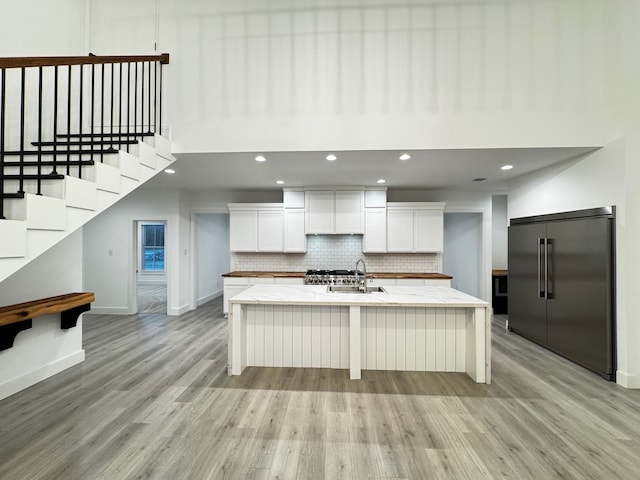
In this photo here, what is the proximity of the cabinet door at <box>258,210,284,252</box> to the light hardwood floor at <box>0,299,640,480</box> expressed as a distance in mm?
2868

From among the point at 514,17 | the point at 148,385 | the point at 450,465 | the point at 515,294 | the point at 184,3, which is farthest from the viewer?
the point at 515,294

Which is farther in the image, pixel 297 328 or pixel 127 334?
pixel 127 334

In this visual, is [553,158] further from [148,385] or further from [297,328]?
[148,385]

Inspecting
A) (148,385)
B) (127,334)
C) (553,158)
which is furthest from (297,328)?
(553,158)

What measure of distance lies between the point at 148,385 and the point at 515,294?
505 cm

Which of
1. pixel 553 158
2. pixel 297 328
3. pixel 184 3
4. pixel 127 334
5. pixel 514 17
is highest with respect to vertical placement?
pixel 184 3

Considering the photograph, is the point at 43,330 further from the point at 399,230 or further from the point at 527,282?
the point at 527,282

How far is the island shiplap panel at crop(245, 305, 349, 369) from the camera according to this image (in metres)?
3.50

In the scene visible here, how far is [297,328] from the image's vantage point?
3.53 m

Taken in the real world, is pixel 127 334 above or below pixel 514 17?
below

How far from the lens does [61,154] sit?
9.20ft

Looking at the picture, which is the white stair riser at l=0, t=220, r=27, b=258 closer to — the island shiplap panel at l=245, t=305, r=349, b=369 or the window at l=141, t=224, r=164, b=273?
the island shiplap panel at l=245, t=305, r=349, b=369

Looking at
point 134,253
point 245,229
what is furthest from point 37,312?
point 245,229

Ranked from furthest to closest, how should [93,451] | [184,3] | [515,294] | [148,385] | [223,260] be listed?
[223,260] → [515,294] → [184,3] → [148,385] → [93,451]
